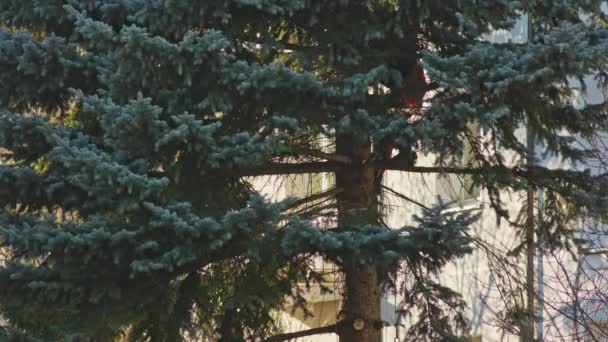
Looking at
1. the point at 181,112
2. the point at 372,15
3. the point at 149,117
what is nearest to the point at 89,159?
the point at 149,117

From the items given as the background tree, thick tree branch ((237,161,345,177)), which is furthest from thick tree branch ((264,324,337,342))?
thick tree branch ((237,161,345,177))

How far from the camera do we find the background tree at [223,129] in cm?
385

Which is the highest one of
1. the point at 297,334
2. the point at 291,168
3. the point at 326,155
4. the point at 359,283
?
the point at 326,155

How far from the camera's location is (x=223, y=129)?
14.7 feet

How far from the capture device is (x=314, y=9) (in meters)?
4.36

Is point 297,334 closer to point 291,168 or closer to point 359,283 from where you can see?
point 359,283

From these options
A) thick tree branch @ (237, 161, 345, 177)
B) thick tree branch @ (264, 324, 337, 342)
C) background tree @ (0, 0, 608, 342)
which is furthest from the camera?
thick tree branch @ (264, 324, 337, 342)

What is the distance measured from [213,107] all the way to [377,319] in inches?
79.1

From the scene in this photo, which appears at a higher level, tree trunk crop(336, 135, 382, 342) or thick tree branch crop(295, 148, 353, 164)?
thick tree branch crop(295, 148, 353, 164)

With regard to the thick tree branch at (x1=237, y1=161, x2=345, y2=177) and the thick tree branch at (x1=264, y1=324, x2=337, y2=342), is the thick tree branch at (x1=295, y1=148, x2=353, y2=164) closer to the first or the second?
the thick tree branch at (x1=237, y1=161, x2=345, y2=177)

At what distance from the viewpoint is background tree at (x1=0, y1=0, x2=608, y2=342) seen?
385 centimetres

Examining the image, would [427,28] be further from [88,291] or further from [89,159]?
[88,291]

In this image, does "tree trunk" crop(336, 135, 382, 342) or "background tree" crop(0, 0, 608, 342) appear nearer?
"background tree" crop(0, 0, 608, 342)

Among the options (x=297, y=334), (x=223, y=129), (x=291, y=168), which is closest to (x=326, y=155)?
(x=291, y=168)
